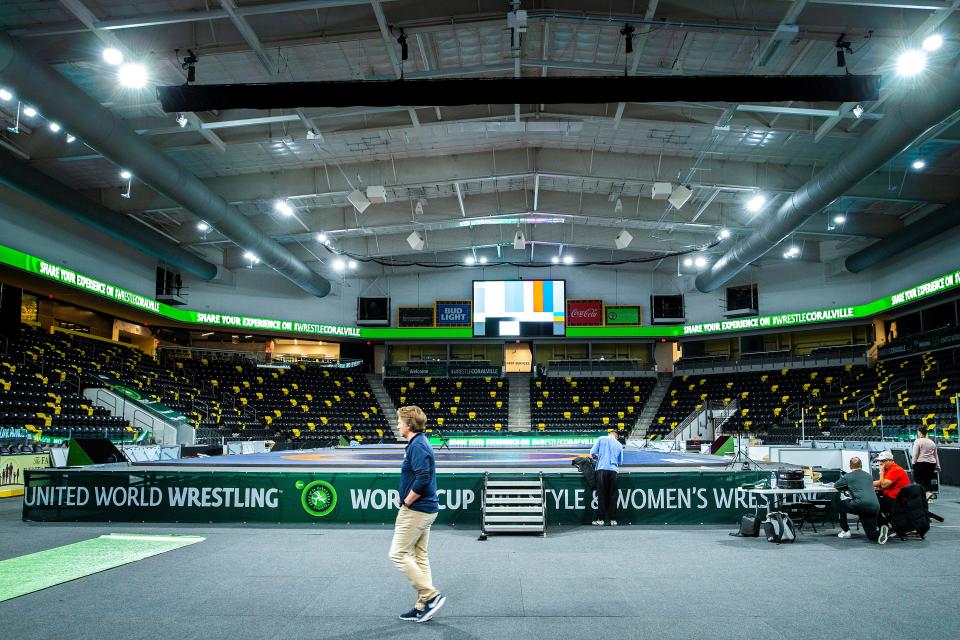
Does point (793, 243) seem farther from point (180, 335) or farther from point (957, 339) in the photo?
point (180, 335)

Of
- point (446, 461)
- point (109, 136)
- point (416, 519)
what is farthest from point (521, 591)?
point (109, 136)

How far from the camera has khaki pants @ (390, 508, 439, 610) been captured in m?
4.72

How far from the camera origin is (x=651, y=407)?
3450cm

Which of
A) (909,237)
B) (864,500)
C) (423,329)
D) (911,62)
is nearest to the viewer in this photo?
(864,500)

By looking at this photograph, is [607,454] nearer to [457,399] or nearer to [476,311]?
[476,311]

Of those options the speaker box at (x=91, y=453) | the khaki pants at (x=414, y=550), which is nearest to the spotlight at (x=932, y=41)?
the khaki pants at (x=414, y=550)

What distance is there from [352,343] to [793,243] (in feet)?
78.7

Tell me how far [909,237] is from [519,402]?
19.5 meters

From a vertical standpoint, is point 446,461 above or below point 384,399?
below

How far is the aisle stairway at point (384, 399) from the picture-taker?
33778mm

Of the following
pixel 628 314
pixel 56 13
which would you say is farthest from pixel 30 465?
pixel 628 314

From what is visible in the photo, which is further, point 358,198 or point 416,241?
point 416,241

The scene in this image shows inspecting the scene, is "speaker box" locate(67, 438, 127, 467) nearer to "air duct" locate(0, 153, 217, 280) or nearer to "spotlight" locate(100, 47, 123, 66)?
"spotlight" locate(100, 47, 123, 66)

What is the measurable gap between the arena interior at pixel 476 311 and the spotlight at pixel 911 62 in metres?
0.14
